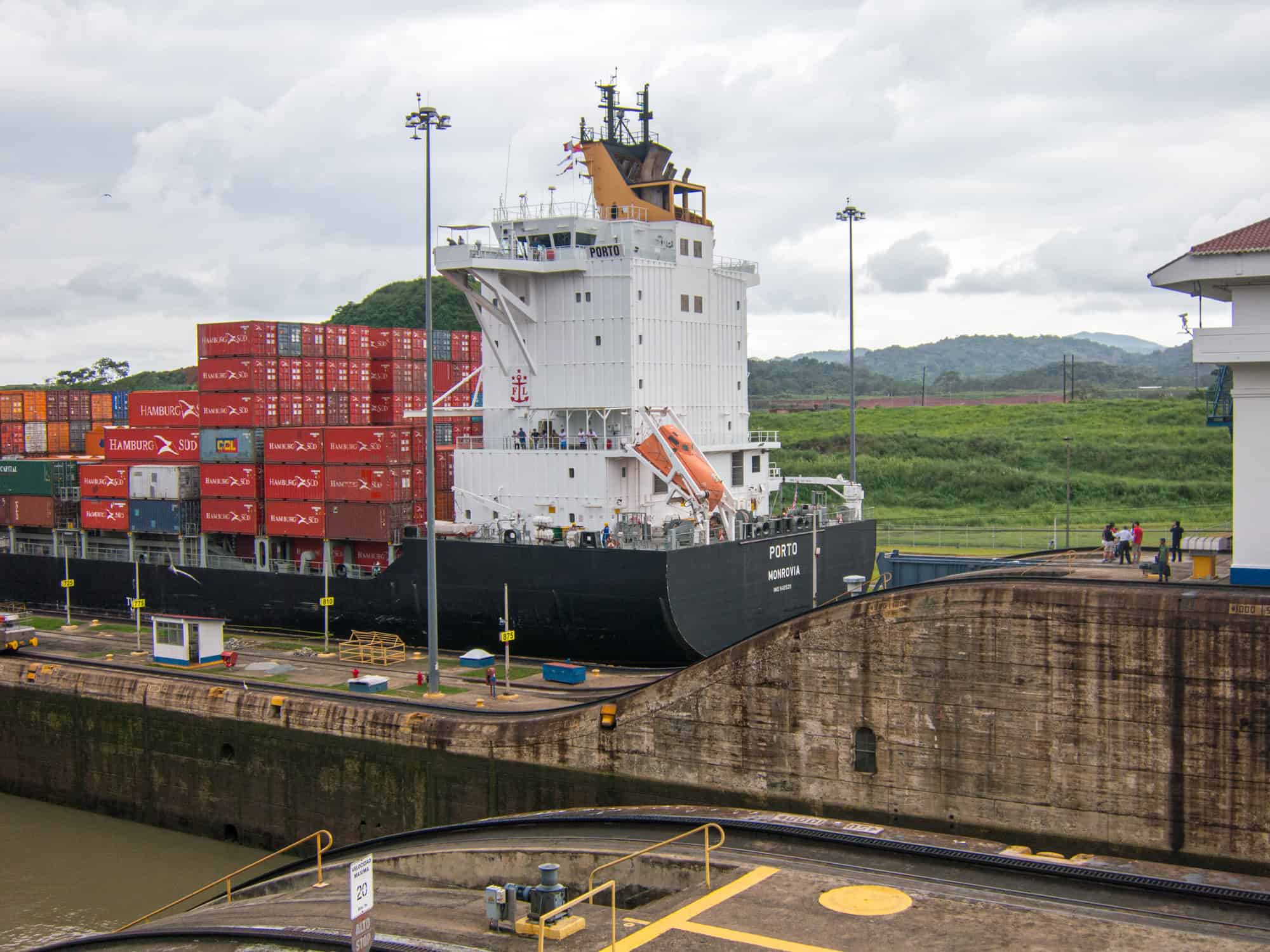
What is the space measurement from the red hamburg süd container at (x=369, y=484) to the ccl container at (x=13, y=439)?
23.1 m

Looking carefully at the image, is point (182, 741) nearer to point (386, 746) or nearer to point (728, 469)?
point (386, 746)

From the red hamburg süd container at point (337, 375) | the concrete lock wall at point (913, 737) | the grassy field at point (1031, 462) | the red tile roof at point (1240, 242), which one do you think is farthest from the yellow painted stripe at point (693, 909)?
the grassy field at point (1031, 462)

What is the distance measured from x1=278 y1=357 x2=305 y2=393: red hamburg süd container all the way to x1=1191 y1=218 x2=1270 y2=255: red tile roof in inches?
1079

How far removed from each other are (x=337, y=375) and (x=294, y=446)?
5211mm

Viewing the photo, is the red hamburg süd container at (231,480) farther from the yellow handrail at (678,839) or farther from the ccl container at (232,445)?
the yellow handrail at (678,839)

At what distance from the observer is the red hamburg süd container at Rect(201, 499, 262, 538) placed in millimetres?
35812

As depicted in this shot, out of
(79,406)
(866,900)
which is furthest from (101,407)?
(866,900)

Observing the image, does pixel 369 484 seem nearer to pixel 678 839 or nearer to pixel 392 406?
pixel 392 406

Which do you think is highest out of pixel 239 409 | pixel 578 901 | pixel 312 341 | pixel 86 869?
pixel 312 341

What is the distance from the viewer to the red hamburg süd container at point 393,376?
4041cm

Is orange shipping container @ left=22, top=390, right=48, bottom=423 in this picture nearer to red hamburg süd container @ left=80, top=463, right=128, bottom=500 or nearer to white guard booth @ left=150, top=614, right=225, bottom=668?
red hamburg süd container @ left=80, top=463, right=128, bottom=500

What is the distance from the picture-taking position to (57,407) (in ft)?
166

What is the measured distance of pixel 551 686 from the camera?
26.1m

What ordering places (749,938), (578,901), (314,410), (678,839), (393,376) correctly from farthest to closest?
(393,376) → (314,410) → (678,839) → (578,901) → (749,938)
